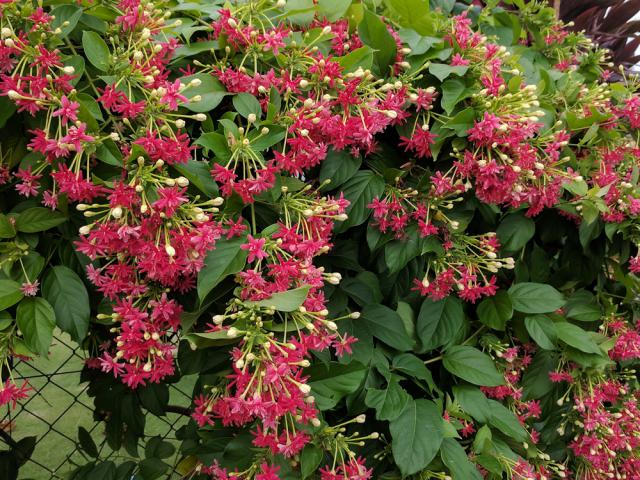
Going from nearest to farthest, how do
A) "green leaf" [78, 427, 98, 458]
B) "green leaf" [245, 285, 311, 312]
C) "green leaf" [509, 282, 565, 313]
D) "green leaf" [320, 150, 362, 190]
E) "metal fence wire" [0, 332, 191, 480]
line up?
"green leaf" [245, 285, 311, 312] → "green leaf" [320, 150, 362, 190] → "green leaf" [509, 282, 565, 313] → "green leaf" [78, 427, 98, 458] → "metal fence wire" [0, 332, 191, 480]

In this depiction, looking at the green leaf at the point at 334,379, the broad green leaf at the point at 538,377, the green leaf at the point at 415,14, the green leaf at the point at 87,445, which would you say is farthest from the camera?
the green leaf at the point at 87,445

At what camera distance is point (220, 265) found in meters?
1.02

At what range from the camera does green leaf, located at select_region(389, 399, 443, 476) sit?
1.25 metres

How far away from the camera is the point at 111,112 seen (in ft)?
3.51

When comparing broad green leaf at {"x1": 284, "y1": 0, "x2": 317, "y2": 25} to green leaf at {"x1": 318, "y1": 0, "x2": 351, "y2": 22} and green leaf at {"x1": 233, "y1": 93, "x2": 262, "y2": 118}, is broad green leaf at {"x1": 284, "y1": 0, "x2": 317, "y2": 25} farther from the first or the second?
green leaf at {"x1": 233, "y1": 93, "x2": 262, "y2": 118}

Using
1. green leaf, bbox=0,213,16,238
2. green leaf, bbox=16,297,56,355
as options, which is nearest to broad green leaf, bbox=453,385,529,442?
green leaf, bbox=16,297,56,355

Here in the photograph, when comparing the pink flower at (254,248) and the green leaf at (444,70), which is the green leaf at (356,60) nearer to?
the green leaf at (444,70)

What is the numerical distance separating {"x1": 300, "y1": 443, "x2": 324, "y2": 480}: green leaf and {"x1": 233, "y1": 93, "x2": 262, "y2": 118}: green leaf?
72cm

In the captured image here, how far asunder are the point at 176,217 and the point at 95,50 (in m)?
0.37

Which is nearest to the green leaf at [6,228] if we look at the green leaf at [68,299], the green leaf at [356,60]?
the green leaf at [68,299]

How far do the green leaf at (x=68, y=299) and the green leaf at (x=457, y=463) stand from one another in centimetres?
87

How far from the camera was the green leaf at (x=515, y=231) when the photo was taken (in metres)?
1.55

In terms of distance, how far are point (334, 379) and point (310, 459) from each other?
0.17 metres

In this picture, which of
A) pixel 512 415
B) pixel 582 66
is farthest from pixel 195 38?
pixel 582 66
